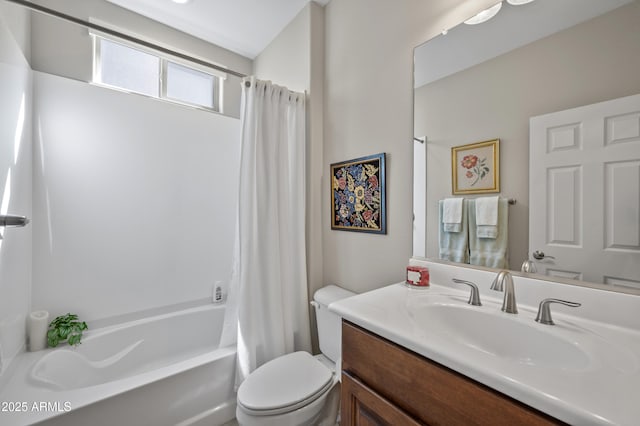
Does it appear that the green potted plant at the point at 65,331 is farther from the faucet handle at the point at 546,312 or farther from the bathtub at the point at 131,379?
the faucet handle at the point at 546,312

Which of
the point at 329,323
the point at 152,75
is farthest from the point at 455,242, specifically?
the point at 152,75

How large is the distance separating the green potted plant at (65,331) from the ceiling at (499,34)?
2450mm

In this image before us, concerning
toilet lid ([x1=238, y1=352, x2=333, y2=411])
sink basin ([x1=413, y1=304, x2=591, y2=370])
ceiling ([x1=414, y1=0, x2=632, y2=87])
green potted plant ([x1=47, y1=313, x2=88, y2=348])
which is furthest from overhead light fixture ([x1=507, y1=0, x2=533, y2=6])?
green potted plant ([x1=47, y1=313, x2=88, y2=348])

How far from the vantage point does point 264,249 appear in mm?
1614

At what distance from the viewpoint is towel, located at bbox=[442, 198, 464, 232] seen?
1141 millimetres

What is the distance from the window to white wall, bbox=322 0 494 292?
131 centimetres

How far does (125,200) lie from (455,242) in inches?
87.5

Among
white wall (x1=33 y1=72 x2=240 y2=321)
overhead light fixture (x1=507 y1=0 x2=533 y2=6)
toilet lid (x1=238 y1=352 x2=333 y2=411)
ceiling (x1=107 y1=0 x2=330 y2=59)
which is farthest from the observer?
ceiling (x1=107 y1=0 x2=330 y2=59)

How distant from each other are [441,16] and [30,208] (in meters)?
2.54

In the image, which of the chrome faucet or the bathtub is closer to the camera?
the chrome faucet

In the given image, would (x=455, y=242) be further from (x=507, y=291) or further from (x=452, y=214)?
(x=507, y=291)

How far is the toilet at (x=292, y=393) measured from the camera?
106 cm

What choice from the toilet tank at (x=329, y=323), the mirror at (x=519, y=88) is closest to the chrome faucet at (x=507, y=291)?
the mirror at (x=519, y=88)

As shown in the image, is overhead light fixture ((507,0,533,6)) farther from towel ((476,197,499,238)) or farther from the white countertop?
the white countertop
